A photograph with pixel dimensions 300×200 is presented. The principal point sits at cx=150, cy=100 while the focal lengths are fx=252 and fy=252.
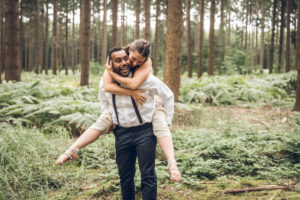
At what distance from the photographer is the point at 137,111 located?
2686 millimetres

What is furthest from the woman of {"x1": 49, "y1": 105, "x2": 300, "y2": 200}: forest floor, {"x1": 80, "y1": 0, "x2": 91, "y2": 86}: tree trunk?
{"x1": 80, "y1": 0, "x2": 91, "y2": 86}: tree trunk

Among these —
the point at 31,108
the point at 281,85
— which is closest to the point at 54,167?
the point at 31,108

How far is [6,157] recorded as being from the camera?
3916 mm

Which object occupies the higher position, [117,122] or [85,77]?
[85,77]

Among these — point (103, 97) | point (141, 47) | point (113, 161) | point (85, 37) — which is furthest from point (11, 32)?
point (141, 47)

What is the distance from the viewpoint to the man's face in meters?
2.60

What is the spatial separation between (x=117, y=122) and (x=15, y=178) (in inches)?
69.3

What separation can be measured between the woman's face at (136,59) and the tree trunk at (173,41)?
5.59 metres

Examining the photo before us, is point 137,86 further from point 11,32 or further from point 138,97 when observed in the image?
point 11,32

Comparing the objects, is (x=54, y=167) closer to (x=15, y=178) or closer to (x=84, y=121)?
(x=15, y=178)

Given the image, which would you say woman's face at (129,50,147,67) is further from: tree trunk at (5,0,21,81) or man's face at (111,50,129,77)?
tree trunk at (5,0,21,81)

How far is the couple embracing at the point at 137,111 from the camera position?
8.59ft

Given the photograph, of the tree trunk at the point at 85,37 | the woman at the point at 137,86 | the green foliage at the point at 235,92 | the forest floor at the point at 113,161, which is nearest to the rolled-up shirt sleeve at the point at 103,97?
the woman at the point at 137,86

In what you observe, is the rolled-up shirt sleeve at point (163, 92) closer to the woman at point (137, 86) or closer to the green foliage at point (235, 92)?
the woman at point (137, 86)
